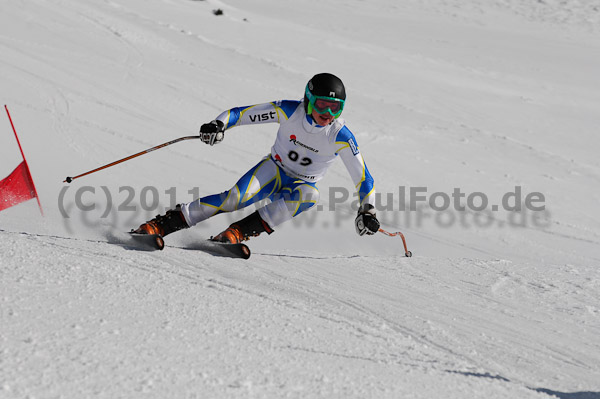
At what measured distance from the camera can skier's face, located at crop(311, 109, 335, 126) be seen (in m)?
5.02

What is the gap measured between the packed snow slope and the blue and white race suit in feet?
1.41

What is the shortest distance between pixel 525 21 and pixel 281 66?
44.2 feet

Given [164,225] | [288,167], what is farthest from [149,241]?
[288,167]

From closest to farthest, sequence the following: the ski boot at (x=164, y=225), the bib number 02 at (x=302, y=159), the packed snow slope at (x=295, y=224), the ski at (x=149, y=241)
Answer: the packed snow slope at (x=295, y=224) < the ski at (x=149, y=241) < the ski boot at (x=164, y=225) < the bib number 02 at (x=302, y=159)

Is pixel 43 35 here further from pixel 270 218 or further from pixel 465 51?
pixel 465 51

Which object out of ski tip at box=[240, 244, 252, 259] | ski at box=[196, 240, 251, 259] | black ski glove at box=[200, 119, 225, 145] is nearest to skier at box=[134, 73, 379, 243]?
black ski glove at box=[200, 119, 225, 145]

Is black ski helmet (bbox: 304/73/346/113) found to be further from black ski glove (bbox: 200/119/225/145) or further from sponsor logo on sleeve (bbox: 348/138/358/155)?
black ski glove (bbox: 200/119/225/145)

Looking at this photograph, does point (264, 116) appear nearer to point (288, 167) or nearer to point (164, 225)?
point (288, 167)

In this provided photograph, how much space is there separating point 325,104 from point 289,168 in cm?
75

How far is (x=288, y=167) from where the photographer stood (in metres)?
5.46

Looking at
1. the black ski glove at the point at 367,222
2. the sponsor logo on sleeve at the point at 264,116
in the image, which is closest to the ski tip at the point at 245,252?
the black ski glove at the point at 367,222

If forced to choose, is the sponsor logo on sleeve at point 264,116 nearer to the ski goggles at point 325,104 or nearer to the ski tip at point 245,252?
the ski goggles at point 325,104

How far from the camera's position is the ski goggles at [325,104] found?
493 centimetres

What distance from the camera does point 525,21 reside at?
922 inches
